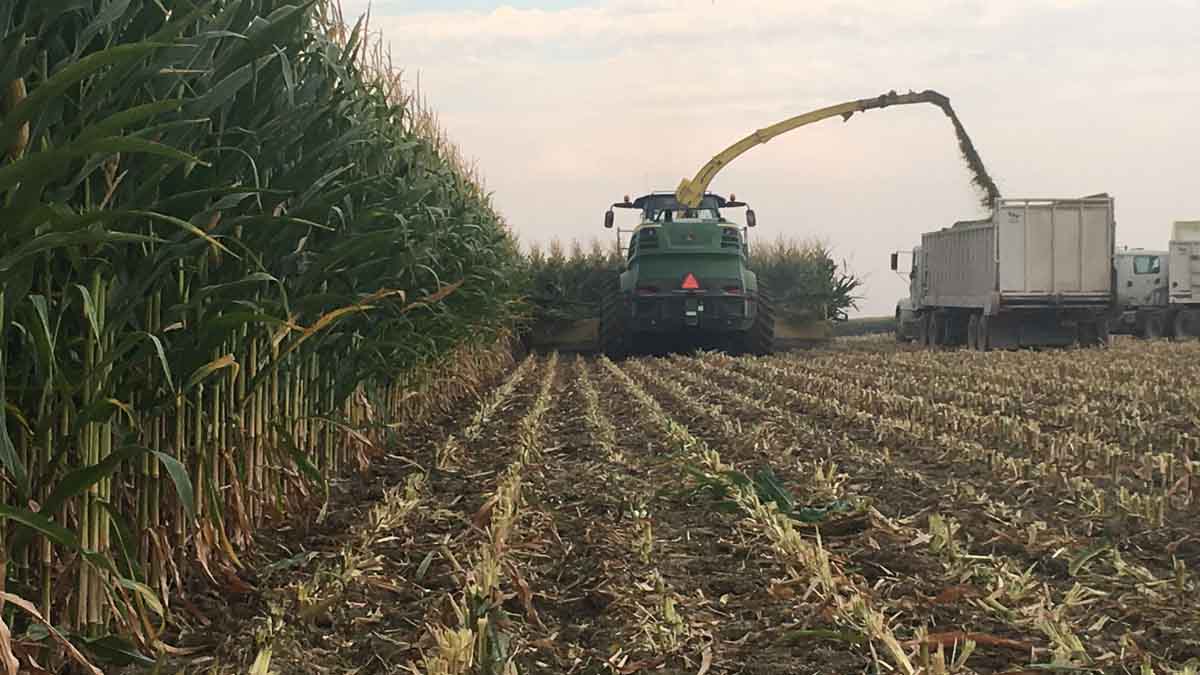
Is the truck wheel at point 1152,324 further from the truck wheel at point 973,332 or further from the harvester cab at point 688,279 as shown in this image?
the harvester cab at point 688,279

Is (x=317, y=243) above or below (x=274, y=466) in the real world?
above

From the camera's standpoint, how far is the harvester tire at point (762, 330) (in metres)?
20.7

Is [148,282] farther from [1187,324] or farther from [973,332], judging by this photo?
[1187,324]

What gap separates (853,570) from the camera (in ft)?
15.2

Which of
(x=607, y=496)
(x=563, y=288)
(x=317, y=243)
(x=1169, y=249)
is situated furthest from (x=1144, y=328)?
(x=317, y=243)

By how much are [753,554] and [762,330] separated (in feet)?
52.3

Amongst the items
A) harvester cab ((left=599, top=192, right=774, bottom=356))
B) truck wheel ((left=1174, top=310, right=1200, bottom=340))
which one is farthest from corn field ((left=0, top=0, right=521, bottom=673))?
truck wheel ((left=1174, top=310, right=1200, bottom=340))

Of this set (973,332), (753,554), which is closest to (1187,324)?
(973,332)

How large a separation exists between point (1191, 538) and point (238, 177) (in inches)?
155

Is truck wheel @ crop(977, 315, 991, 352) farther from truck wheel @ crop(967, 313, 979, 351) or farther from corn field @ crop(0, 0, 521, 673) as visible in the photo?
corn field @ crop(0, 0, 521, 673)

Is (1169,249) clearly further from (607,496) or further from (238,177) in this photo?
(238,177)

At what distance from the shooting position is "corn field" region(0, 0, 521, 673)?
2.69m

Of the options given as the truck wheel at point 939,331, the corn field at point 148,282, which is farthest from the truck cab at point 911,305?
the corn field at point 148,282

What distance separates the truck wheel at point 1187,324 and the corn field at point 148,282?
23723 mm
